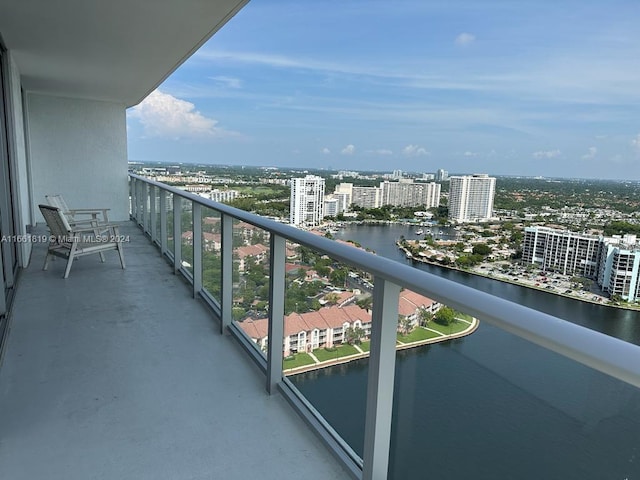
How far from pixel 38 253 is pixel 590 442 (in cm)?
766

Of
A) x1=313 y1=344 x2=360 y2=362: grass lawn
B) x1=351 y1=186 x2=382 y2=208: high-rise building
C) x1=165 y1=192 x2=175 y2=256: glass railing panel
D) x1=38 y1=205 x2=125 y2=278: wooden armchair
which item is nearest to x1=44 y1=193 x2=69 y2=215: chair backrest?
x1=38 y1=205 x2=125 y2=278: wooden armchair

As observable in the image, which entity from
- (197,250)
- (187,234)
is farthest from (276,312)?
(187,234)

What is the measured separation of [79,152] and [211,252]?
7.71m

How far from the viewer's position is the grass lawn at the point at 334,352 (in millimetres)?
1810

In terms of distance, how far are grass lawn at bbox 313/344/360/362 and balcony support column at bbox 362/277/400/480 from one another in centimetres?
18

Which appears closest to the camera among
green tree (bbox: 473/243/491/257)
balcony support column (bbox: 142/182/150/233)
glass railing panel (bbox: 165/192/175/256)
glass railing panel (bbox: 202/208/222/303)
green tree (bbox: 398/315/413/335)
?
green tree (bbox: 398/315/413/335)

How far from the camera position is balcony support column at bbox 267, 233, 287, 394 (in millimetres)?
2533

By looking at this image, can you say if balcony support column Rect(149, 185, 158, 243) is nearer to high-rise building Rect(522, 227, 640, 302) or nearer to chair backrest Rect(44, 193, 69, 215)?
chair backrest Rect(44, 193, 69, 215)

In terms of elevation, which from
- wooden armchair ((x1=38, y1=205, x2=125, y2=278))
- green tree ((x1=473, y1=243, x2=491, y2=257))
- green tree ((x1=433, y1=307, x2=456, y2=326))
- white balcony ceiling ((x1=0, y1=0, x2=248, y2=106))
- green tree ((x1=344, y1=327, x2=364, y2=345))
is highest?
white balcony ceiling ((x1=0, y1=0, x2=248, y2=106))

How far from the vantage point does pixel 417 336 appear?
4.82 feet

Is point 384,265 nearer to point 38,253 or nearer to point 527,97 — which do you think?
point 38,253

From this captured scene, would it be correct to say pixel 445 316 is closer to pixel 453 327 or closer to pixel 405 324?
pixel 453 327

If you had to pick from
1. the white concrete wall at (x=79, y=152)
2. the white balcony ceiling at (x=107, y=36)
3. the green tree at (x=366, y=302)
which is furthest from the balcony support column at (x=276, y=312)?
the white concrete wall at (x=79, y=152)

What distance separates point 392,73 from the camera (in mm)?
22109
